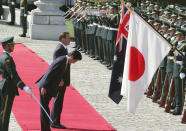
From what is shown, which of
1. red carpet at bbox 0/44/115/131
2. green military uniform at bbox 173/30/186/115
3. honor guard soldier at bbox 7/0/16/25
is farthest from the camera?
honor guard soldier at bbox 7/0/16/25

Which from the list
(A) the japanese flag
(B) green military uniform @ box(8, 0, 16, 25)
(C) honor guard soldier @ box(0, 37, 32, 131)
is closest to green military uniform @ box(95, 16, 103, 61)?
(A) the japanese flag

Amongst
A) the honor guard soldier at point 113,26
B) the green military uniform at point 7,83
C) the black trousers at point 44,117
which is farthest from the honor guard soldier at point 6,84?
the honor guard soldier at point 113,26

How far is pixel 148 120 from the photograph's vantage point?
11492mm

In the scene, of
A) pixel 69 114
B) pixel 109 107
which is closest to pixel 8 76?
pixel 69 114

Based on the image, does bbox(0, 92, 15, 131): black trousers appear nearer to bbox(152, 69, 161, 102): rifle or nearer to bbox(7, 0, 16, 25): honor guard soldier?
bbox(152, 69, 161, 102): rifle

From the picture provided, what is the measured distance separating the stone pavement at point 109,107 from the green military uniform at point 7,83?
3.66ft

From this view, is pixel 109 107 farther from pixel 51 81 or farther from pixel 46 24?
pixel 46 24

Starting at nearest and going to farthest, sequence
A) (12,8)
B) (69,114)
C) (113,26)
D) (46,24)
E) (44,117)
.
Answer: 1. (44,117)
2. (69,114)
3. (113,26)
4. (46,24)
5. (12,8)

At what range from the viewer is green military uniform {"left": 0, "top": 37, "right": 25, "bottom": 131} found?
8914mm

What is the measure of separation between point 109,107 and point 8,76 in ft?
13.1

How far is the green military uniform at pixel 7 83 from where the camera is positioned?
8.91 m

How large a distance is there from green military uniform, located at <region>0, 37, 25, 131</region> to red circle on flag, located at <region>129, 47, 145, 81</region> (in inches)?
67.2

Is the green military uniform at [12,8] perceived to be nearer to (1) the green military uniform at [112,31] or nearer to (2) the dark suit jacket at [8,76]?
(1) the green military uniform at [112,31]

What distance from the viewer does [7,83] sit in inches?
354
